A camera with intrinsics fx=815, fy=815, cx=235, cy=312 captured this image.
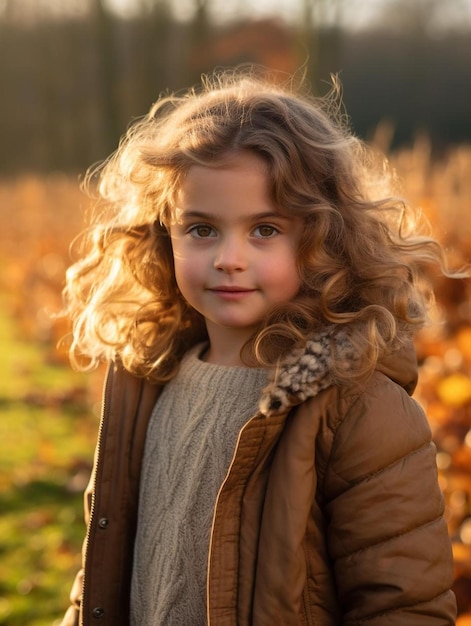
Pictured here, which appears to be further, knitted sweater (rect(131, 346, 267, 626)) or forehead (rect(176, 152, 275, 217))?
knitted sweater (rect(131, 346, 267, 626))

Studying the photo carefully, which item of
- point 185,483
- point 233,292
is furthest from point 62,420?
point 233,292

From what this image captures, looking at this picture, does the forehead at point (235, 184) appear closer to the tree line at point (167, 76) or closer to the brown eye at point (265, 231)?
the brown eye at point (265, 231)

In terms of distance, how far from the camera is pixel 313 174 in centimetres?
184

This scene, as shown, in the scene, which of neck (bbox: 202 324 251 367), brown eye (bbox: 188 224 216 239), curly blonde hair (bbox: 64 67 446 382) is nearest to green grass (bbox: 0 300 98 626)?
curly blonde hair (bbox: 64 67 446 382)

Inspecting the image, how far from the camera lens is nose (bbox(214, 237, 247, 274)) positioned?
1728mm

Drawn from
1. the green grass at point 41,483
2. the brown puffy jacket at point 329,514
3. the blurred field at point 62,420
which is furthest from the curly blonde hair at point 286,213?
the green grass at point 41,483

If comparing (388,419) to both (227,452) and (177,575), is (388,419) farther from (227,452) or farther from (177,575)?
(177,575)

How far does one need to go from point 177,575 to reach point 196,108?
1095mm

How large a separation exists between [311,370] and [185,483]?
0.46 metres

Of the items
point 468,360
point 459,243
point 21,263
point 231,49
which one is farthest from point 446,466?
point 231,49

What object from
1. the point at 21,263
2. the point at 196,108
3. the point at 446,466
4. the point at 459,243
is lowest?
the point at 446,466

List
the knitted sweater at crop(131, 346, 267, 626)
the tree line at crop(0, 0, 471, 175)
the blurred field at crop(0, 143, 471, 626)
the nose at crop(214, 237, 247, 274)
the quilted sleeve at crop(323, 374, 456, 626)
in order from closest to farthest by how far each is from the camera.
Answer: the quilted sleeve at crop(323, 374, 456, 626), the nose at crop(214, 237, 247, 274), the knitted sweater at crop(131, 346, 267, 626), the blurred field at crop(0, 143, 471, 626), the tree line at crop(0, 0, 471, 175)

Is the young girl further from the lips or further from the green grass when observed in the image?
the green grass

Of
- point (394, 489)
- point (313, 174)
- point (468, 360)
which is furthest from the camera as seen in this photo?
point (468, 360)
